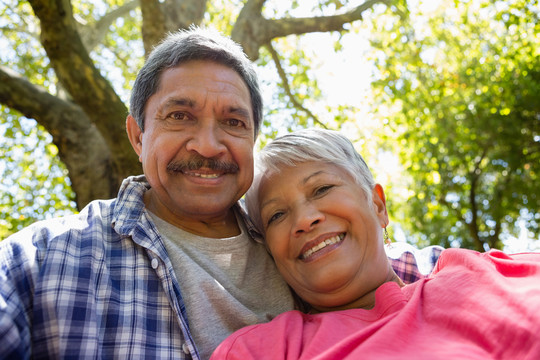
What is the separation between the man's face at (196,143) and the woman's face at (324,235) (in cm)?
27

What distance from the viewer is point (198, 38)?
99.1 inches

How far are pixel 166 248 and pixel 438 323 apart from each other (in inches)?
52.9

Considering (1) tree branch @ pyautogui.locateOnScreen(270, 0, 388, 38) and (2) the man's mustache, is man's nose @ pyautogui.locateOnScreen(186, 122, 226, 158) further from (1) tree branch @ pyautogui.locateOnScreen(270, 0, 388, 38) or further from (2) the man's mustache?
(1) tree branch @ pyautogui.locateOnScreen(270, 0, 388, 38)

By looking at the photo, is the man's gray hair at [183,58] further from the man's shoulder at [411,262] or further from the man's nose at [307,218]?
the man's shoulder at [411,262]

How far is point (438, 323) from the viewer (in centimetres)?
169

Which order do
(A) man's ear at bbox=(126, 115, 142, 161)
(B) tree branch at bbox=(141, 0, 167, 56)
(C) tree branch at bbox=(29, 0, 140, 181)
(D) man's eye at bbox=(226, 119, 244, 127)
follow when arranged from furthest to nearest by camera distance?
(B) tree branch at bbox=(141, 0, 167, 56) → (C) tree branch at bbox=(29, 0, 140, 181) → (A) man's ear at bbox=(126, 115, 142, 161) → (D) man's eye at bbox=(226, 119, 244, 127)

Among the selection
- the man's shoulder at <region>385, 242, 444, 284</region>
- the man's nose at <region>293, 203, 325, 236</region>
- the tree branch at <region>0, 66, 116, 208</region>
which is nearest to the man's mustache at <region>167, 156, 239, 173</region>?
the man's nose at <region>293, 203, 325, 236</region>

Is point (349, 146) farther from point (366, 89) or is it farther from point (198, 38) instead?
point (366, 89)

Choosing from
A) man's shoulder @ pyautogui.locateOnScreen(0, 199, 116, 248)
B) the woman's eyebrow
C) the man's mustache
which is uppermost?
the man's mustache

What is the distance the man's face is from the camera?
92.6 inches

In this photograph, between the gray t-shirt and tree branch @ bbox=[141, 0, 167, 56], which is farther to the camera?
tree branch @ bbox=[141, 0, 167, 56]

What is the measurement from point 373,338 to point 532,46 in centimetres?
1072

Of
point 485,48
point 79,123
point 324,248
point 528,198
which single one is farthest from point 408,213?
point 324,248

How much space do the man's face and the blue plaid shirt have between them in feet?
0.85
